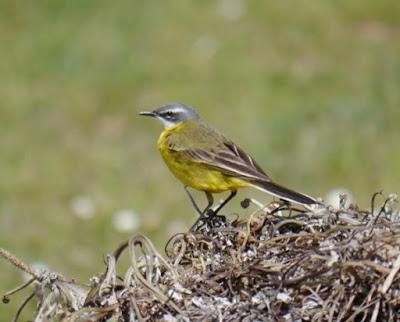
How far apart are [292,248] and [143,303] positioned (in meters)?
0.54

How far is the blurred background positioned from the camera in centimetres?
1008

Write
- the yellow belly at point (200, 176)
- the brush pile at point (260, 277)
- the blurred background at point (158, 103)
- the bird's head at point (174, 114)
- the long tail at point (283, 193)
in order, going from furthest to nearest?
the blurred background at point (158, 103)
the bird's head at point (174, 114)
the yellow belly at point (200, 176)
the long tail at point (283, 193)
the brush pile at point (260, 277)

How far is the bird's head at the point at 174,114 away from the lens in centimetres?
648

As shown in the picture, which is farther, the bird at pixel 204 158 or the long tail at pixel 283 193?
the bird at pixel 204 158

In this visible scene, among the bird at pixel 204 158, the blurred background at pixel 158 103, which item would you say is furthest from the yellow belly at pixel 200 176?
the blurred background at pixel 158 103

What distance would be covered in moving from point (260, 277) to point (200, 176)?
2.45 metres

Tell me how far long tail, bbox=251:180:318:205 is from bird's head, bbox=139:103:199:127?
101cm

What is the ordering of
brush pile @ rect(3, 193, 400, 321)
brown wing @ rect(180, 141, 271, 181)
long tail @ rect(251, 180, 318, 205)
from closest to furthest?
brush pile @ rect(3, 193, 400, 321), long tail @ rect(251, 180, 318, 205), brown wing @ rect(180, 141, 271, 181)

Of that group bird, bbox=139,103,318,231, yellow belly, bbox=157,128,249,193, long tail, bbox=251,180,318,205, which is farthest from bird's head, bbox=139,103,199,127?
long tail, bbox=251,180,318,205

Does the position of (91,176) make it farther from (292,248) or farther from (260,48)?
(292,248)

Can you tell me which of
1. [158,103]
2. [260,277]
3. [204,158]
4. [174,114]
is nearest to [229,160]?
[204,158]

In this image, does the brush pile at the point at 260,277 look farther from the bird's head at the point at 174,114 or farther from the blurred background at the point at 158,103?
the blurred background at the point at 158,103

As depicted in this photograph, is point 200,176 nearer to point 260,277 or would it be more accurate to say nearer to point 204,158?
point 204,158

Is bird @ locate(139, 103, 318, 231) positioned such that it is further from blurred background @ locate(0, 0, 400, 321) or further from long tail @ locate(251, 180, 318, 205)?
blurred background @ locate(0, 0, 400, 321)
